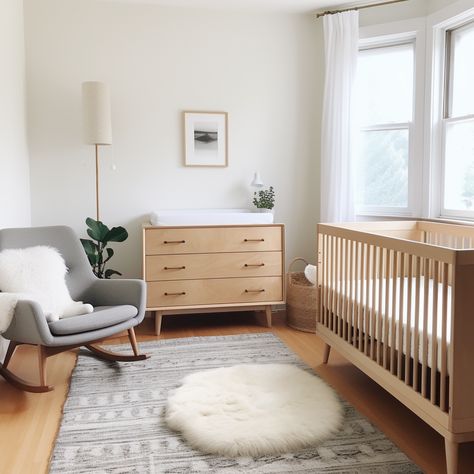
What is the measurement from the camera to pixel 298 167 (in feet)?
14.5

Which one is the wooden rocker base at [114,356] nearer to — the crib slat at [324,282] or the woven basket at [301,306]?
the crib slat at [324,282]

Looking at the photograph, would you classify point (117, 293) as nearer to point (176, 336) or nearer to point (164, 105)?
point (176, 336)

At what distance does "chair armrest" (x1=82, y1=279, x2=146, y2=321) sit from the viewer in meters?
3.03

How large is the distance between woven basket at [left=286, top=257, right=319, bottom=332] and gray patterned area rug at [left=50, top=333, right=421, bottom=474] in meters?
0.80

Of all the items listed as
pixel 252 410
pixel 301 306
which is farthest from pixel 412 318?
pixel 301 306

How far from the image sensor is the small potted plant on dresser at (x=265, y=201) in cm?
416

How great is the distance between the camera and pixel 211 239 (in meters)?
3.77

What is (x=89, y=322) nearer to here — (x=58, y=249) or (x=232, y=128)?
(x=58, y=249)

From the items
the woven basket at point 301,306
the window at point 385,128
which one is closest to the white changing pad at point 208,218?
the woven basket at point 301,306

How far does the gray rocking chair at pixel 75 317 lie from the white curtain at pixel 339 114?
1.83 m

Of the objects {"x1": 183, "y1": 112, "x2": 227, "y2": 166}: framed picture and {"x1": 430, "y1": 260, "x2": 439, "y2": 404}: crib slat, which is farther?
{"x1": 183, "y1": 112, "x2": 227, "y2": 166}: framed picture

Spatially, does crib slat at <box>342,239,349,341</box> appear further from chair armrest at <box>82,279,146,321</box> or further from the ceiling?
the ceiling

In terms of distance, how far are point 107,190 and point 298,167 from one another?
5.21 ft

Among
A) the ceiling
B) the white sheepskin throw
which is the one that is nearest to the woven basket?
the white sheepskin throw
